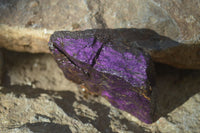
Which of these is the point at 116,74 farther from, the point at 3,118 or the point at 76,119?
the point at 3,118

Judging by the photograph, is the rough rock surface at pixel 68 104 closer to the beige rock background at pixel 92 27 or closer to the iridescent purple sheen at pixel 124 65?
the beige rock background at pixel 92 27

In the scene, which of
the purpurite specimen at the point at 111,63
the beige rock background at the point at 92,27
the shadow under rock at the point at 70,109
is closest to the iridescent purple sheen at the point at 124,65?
the purpurite specimen at the point at 111,63

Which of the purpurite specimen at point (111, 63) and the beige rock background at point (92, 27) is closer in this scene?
the purpurite specimen at point (111, 63)

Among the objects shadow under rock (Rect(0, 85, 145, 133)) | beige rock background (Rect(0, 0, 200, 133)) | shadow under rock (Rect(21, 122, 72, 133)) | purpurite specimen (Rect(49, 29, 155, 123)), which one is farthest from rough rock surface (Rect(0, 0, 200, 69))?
shadow under rock (Rect(21, 122, 72, 133))

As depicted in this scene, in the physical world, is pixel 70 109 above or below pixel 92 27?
below

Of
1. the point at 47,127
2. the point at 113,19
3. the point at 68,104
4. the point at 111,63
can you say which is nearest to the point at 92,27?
the point at 113,19

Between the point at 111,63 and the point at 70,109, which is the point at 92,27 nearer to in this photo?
the point at 111,63

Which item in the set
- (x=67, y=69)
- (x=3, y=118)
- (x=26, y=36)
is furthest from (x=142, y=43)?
(x=3, y=118)
